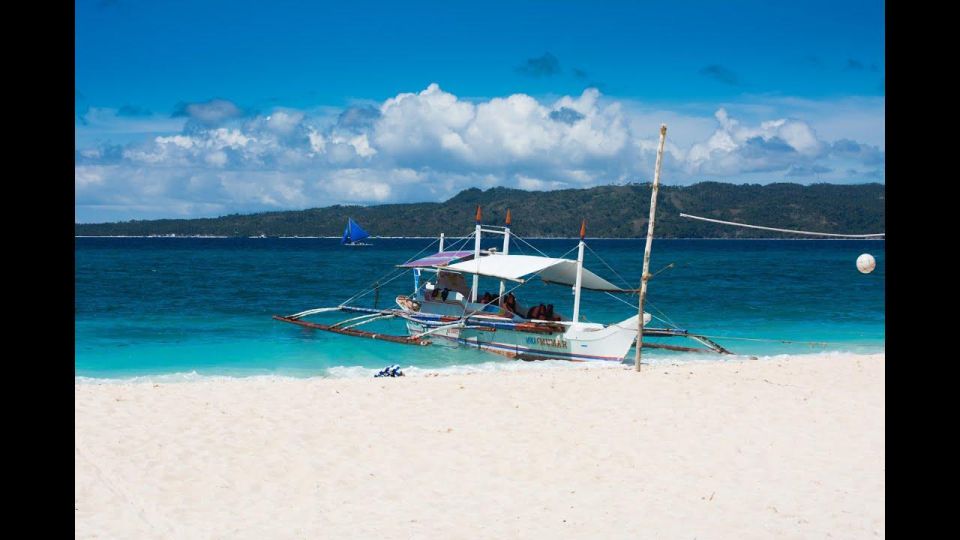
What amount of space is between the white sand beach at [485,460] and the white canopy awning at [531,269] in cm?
931

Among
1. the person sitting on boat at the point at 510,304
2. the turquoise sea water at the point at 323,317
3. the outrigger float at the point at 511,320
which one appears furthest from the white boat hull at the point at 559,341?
the person sitting on boat at the point at 510,304

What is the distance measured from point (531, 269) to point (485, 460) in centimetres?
1385

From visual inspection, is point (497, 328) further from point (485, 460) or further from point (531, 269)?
point (485, 460)

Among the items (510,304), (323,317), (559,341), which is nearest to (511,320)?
(510,304)

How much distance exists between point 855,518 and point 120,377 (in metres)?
19.0

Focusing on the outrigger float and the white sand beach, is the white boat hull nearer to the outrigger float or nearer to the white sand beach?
the outrigger float

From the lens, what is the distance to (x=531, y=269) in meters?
23.4

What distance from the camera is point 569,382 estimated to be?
1433 cm

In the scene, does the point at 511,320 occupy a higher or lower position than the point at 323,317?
higher
